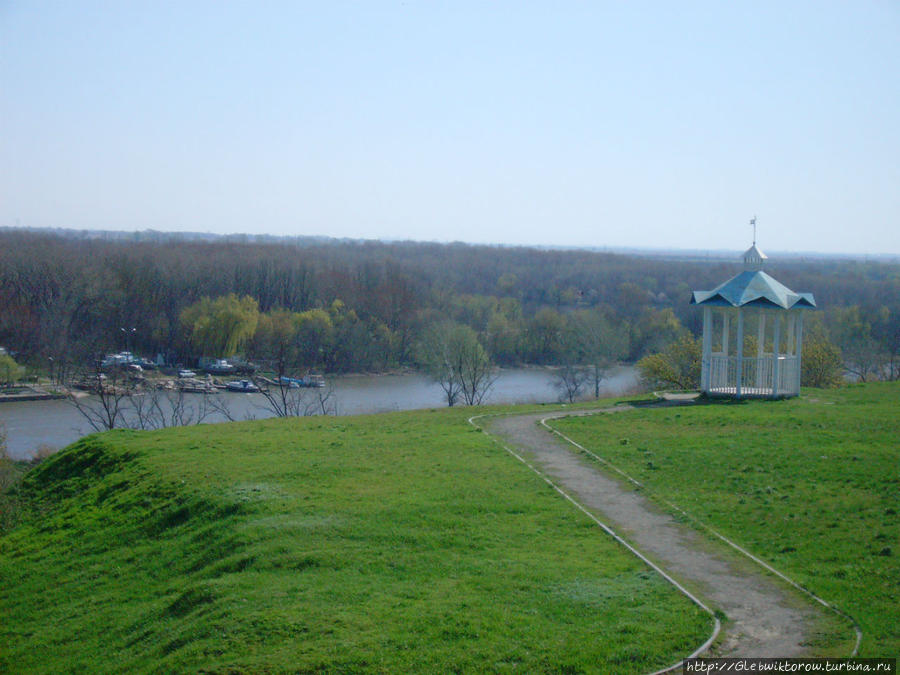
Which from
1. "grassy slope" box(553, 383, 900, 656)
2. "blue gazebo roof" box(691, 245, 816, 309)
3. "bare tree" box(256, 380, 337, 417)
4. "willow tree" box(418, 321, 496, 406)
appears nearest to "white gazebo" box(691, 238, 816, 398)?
"blue gazebo roof" box(691, 245, 816, 309)

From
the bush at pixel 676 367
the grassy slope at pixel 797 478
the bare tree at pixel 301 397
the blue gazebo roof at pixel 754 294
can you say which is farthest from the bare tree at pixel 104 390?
the grassy slope at pixel 797 478

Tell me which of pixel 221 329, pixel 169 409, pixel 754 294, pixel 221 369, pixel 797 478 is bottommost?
pixel 169 409

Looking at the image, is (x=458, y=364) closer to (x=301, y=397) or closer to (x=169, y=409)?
(x=301, y=397)

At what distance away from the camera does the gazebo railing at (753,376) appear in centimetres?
1680

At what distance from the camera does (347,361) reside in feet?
152

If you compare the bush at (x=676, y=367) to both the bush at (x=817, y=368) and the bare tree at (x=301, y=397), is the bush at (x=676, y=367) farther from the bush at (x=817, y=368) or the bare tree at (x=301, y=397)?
the bare tree at (x=301, y=397)

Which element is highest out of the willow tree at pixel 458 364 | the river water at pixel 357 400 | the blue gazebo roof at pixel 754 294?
the blue gazebo roof at pixel 754 294

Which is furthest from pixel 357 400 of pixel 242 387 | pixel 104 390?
pixel 104 390

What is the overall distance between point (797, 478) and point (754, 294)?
6915 millimetres

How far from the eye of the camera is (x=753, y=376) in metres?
17.1

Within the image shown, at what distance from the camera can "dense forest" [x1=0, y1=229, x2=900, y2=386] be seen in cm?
4306

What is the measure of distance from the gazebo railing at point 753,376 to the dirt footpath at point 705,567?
6185 mm

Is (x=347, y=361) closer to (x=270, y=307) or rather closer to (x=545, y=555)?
(x=270, y=307)

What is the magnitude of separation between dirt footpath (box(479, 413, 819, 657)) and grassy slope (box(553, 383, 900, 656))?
363 millimetres
